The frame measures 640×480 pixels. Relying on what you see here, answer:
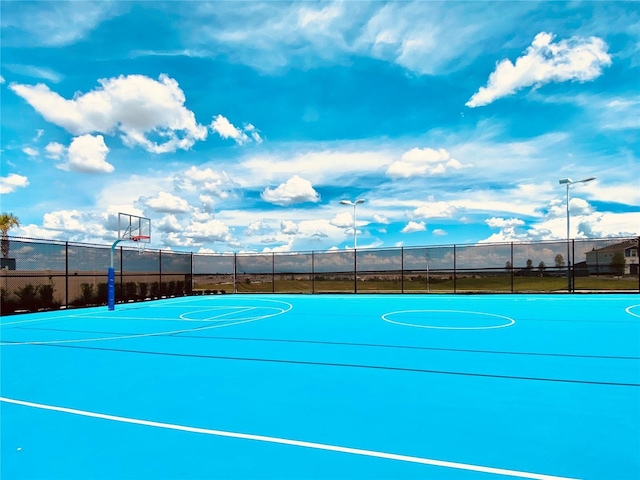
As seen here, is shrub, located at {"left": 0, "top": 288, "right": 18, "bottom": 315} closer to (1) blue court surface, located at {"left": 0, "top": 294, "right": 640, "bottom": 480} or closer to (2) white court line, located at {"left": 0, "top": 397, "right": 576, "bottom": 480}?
(1) blue court surface, located at {"left": 0, "top": 294, "right": 640, "bottom": 480}

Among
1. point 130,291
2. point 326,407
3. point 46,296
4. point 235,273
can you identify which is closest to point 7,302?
point 46,296

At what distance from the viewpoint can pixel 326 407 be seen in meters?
3.80

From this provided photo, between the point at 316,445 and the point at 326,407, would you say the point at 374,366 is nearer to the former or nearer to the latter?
the point at 326,407

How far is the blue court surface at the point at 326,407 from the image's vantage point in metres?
2.75

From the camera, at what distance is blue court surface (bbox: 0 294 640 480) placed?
9.01 ft

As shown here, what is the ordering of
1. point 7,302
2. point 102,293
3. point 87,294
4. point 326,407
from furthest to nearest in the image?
1. point 102,293
2. point 87,294
3. point 7,302
4. point 326,407

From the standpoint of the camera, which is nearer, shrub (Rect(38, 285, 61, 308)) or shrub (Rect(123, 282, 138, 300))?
shrub (Rect(38, 285, 61, 308))

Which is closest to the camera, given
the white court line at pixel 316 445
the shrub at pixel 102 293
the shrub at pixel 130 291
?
the white court line at pixel 316 445

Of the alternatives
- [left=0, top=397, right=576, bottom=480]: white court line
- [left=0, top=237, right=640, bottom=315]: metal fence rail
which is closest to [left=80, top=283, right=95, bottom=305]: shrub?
[left=0, top=237, right=640, bottom=315]: metal fence rail

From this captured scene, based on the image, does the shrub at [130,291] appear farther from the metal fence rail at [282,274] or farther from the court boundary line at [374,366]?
the court boundary line at [374,366]

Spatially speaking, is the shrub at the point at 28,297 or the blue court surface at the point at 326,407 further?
the shrub at the point at 28,297

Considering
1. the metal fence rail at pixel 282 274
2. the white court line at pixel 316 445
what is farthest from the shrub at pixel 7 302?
the white court line at pixel 316 445

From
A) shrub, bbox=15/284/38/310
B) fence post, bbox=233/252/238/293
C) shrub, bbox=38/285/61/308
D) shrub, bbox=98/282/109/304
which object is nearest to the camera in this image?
shrub, bbox=15/284/38/310

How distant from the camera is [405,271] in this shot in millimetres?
21250
